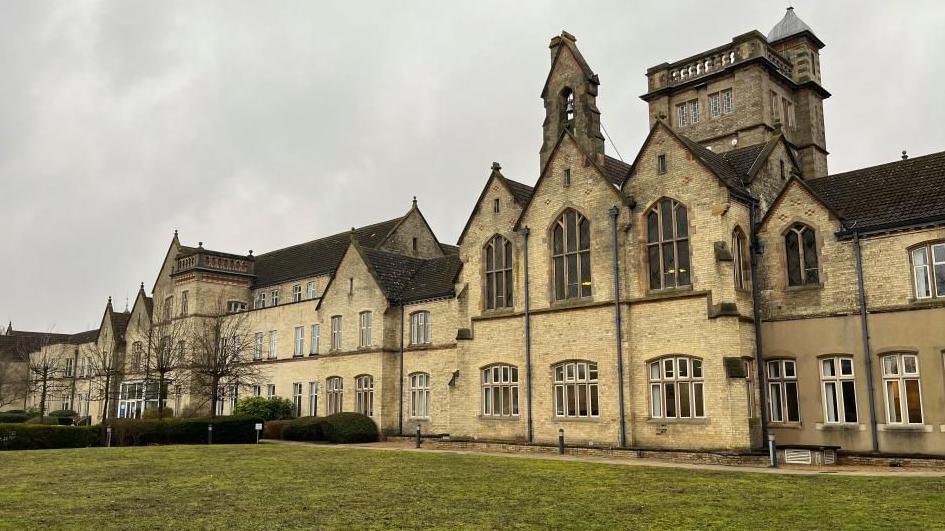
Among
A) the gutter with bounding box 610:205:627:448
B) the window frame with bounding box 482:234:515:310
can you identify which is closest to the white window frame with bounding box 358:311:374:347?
the window frame with bounding box 482:234:515:310

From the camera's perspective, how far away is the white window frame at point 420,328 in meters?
39.3

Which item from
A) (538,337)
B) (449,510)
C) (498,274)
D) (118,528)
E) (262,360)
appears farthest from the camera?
(262,360)

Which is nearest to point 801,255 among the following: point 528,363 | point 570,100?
point 528,363

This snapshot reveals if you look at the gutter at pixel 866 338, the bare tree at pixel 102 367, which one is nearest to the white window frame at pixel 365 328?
the gutter at pixel 866 338

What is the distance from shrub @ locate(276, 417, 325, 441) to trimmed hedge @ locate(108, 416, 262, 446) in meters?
2.63

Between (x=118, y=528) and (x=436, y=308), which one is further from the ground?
(x=436, y=308)

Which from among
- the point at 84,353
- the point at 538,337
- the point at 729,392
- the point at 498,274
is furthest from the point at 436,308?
the point at 84,353

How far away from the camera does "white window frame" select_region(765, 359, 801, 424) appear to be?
86.5ft

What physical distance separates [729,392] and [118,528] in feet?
63.6

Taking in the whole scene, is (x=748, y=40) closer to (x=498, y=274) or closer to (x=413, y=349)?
(x=498, y=274)

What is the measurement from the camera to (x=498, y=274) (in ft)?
112

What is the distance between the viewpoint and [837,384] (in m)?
25.4

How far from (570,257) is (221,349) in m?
23.0

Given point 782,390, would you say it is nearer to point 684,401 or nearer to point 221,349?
point 684,401
